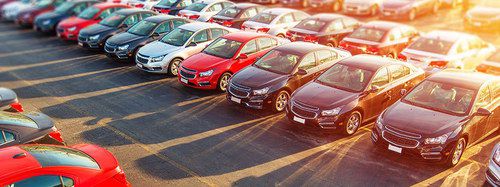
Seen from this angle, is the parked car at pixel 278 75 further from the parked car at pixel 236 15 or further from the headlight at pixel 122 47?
the parked car at pixel 236 15

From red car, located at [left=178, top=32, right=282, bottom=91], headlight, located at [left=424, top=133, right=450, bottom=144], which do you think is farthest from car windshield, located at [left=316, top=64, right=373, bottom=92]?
red car, located at [left=178, top=32, right=282, bottom=91]

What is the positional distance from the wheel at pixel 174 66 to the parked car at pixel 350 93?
18.4ft

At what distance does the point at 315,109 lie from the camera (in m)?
11.2

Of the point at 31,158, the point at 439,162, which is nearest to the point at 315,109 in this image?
the point at 439,162

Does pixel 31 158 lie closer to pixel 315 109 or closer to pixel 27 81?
pixel 315 109

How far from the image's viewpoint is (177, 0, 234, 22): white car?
21.7 meters

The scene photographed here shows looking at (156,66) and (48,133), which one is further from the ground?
(48,133)

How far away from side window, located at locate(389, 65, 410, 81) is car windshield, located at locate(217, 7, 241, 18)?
10.1m

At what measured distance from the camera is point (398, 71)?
485 inches

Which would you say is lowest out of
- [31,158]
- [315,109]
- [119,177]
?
[315,109]

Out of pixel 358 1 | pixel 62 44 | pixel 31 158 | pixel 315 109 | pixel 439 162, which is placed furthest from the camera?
pixel 358 1

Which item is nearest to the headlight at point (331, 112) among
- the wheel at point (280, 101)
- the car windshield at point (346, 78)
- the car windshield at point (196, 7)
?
the car windshield at point (346, 78)

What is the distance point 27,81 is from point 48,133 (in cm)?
757

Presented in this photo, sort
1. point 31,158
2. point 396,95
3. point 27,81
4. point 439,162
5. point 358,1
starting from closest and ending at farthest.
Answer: point 31,158, point 439,162, point 396,95, point 27,81, point 358,1
